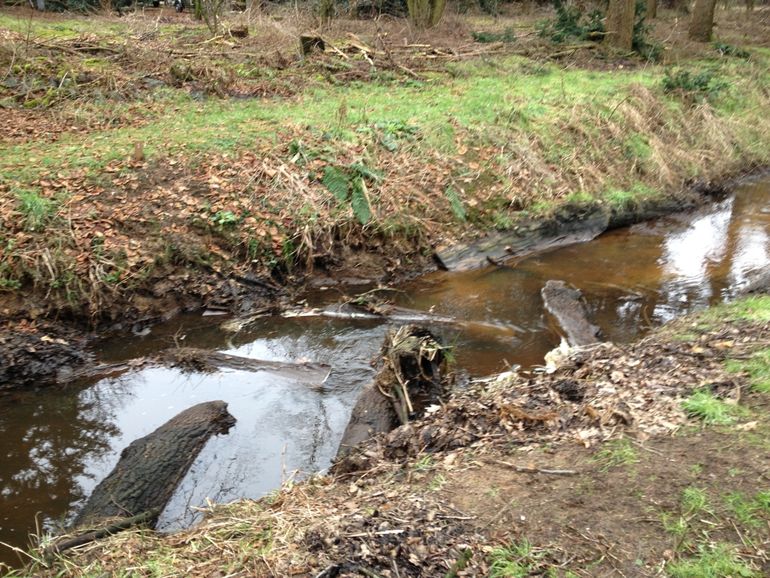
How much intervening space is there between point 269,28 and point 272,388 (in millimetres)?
12785

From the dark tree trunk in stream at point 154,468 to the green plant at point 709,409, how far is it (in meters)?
4.10

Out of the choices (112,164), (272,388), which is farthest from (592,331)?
(112,164)

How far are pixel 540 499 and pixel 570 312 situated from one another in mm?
4660

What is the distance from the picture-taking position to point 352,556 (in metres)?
3.96

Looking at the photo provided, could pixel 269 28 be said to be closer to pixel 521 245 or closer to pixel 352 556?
pixel 521 245

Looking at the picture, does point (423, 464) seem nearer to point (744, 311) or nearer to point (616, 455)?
point (616, 455)

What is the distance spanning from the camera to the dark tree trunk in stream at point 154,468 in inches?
200

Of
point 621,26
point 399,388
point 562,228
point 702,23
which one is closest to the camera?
point 399,388

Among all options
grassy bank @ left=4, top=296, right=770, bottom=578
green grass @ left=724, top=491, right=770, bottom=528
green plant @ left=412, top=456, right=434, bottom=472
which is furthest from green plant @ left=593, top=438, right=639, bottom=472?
green plant @ left=412, top=456, right=434, bottom=472

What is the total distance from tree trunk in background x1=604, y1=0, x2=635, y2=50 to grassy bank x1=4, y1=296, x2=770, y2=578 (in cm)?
1494

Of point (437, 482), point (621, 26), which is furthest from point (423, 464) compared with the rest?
point (621, 26)

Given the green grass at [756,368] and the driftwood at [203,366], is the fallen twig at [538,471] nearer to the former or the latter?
the green grass at [756,368]

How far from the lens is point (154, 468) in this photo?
5445 mm

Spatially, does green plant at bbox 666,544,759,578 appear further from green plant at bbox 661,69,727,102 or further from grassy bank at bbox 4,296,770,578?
green plant at bbox 661,69,727,102
